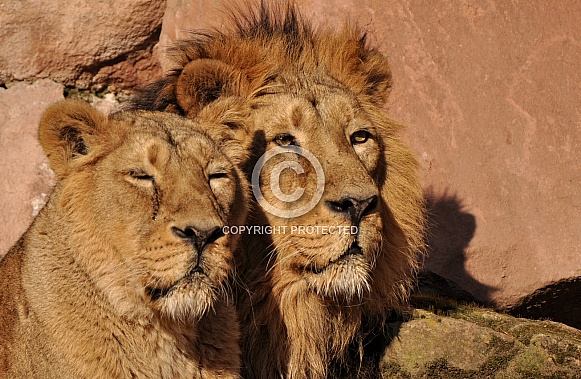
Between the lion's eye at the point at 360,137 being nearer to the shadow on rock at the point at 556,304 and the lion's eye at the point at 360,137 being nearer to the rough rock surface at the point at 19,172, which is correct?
the shadow on rock at the point at 556,304

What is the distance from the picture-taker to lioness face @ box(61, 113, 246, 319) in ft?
10.3

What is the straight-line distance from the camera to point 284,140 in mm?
4191

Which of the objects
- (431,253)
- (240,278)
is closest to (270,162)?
(240,278)

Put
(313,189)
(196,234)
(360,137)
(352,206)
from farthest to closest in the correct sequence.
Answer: (360,137) < (313,189) < (352,206) < (196,234)

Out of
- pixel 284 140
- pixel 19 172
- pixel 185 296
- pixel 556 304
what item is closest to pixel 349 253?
pixel 284 140

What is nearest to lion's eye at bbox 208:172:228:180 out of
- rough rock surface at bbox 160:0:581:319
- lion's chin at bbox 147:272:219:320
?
lion's chin at bbox 147:272:219:320

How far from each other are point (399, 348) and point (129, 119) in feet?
6.47

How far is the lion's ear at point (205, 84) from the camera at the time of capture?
13.7 feet

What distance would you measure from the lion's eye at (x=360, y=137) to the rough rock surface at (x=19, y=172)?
252cm

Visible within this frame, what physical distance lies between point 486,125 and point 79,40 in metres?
2.82

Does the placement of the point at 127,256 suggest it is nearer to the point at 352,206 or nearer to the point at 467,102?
the point at 352,206

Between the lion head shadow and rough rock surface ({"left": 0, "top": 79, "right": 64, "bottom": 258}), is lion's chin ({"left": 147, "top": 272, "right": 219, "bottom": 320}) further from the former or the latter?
rough rock surface ({"left": 0, "top": 79, "right": 64, "bottom": 258})

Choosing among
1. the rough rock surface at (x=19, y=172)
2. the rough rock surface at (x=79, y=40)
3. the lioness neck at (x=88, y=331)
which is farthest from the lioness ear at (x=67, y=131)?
the rough rock surface at (x=79, y=40)

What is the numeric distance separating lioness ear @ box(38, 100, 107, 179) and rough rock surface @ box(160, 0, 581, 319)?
2.39 metres
